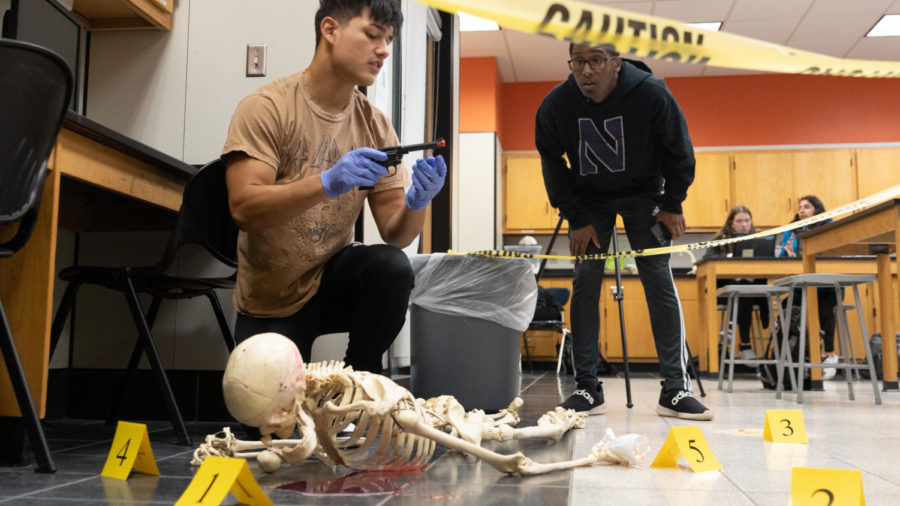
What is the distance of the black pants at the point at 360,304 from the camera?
184cm

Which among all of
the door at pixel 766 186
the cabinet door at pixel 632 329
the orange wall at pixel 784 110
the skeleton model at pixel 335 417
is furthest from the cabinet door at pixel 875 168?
the skeleton model at pixel 335 417

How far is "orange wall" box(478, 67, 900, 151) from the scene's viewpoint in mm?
7590

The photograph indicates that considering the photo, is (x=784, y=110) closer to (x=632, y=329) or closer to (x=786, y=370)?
(x=632, y=329)

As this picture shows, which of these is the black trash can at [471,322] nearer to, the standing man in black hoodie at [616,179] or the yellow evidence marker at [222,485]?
the standing man in black hoodie at [616,179]

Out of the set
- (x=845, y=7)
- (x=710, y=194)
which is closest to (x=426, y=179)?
(x=845, y=7)

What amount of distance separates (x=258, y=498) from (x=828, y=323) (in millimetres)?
4710

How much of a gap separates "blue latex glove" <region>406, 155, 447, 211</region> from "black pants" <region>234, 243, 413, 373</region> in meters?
0.16

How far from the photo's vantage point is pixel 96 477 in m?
1.34

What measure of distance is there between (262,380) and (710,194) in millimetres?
7090

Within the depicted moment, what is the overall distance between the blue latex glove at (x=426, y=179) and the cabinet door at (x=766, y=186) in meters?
6.35

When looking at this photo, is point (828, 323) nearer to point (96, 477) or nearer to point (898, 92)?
point (898, 92)

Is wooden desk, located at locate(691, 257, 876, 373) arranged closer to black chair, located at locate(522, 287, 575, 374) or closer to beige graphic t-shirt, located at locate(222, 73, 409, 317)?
black chair, located at locate(522, 287, 575, 374)

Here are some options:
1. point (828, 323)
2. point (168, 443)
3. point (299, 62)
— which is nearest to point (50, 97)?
point (168, 443)

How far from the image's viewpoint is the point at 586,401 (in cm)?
251
